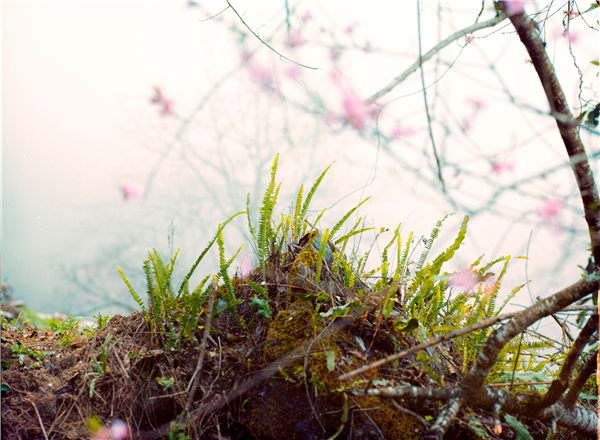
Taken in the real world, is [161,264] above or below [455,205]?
below

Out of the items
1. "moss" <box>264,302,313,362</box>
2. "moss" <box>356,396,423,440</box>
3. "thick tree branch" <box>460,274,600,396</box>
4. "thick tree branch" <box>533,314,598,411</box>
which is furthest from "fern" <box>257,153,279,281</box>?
"thick tree branch" <box>533,314,598,411</box>

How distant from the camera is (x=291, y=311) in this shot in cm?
128

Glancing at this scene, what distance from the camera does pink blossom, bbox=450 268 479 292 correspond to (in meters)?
1.60

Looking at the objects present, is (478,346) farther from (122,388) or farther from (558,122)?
(122,388)

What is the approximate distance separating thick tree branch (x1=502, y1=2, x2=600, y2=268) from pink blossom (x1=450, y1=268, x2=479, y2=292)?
53 centimetres

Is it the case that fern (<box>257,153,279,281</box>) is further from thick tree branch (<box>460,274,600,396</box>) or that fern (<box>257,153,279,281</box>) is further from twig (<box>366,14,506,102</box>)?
thick tree branch (<box>460,274,600,396</box>)

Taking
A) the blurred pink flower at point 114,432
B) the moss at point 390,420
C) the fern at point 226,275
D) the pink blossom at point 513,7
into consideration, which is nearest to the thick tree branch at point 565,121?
the pink blossom at point 513,7

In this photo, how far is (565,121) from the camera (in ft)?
3.43

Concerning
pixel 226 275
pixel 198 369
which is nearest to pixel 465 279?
pixel 226 275

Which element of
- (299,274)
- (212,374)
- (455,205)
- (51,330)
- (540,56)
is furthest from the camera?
(51,330)

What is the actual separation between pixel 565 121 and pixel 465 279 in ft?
2.41

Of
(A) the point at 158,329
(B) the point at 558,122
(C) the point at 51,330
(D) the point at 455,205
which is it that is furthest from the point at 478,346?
(C) the point at 51,330

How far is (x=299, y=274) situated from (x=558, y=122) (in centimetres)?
85

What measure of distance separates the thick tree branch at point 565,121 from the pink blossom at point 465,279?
20.9 inches
